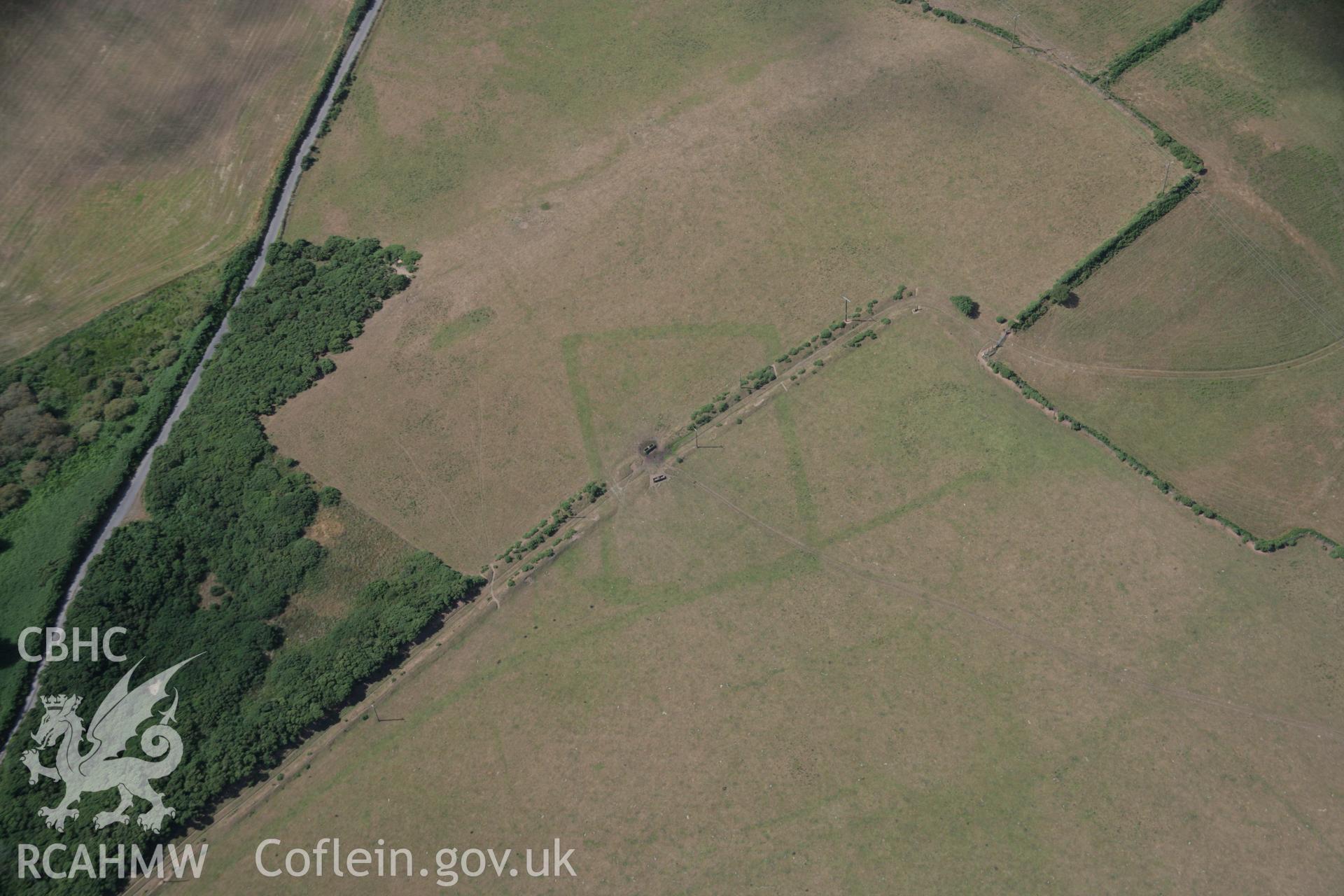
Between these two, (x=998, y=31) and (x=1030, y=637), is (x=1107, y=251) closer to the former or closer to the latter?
(x=998, y=31)

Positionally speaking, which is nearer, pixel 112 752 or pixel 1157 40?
pixel 112 752

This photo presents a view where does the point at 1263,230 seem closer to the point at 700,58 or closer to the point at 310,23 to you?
the point at 700,58

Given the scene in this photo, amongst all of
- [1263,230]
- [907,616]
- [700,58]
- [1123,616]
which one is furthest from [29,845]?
[1263,230]

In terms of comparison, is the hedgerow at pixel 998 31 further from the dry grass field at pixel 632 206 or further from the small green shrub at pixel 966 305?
the small green shrub at pixel 966 305

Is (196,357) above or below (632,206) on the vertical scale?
above

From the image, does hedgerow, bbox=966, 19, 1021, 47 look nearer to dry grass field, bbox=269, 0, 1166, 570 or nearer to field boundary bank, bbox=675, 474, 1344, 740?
dry grass field, bbox=269, 0, 1166, 570

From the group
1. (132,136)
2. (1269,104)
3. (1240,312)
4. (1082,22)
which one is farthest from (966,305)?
(132,136)

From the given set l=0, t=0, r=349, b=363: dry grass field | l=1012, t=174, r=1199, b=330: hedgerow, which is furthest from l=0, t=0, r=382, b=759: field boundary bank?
l=1012, t=174, r=1199, b=330: hedgerow

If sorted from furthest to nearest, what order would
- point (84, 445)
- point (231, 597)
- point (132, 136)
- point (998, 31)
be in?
point (998, 31) → point (132, 136) → point (84, 445) → point (231, 597)
